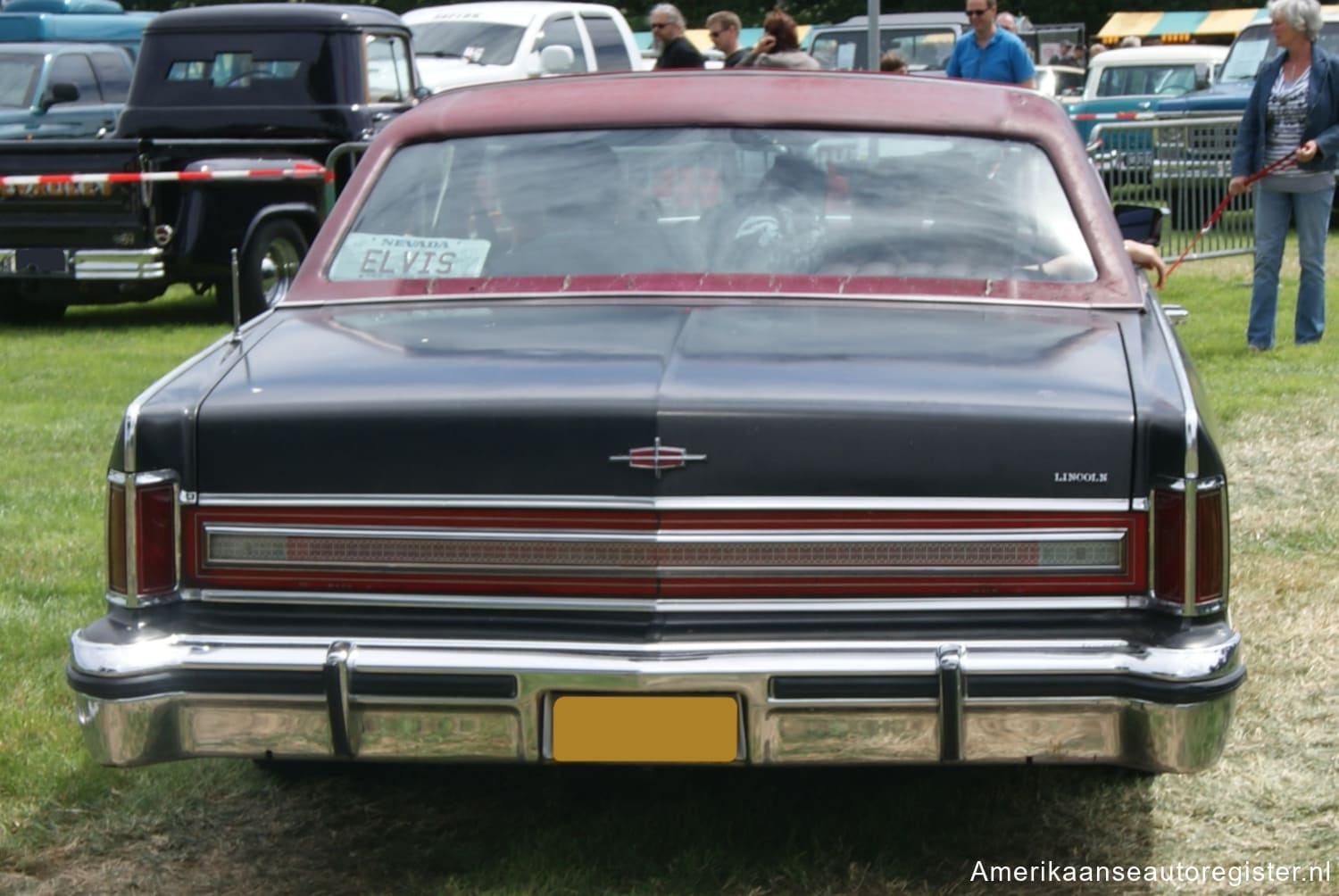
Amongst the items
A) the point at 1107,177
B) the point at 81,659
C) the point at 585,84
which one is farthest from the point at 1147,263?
the point at 1107,177

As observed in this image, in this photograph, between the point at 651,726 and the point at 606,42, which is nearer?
the point at 651,726

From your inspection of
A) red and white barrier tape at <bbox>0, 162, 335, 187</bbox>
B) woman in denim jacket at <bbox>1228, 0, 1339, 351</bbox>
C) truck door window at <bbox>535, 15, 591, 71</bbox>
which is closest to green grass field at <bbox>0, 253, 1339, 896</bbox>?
woman in denim jacket at <bbox>1228, 0, 1339, 351</bbox>

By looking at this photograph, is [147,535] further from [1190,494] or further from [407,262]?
[1190,494]

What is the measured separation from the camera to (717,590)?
3.33 metres

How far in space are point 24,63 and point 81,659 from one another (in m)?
14.5

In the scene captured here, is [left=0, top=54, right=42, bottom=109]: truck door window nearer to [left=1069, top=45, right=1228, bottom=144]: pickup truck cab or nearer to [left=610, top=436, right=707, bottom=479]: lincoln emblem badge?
[left=1069, top=45, right=1228, bottom=144]: pickup truck cab

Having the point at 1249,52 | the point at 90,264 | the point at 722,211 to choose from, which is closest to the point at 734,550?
the point at 722,211

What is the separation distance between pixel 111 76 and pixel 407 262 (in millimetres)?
14118

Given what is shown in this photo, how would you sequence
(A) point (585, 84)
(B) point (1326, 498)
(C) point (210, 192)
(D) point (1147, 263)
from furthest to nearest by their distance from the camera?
(C) point (210, 192)
(B) point (1326, 498)
(D) point (1147, 263)
(A) point (585, 84)

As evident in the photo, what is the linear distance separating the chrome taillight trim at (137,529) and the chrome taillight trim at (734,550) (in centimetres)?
33

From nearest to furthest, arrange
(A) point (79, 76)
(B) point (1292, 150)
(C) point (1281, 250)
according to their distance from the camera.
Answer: (B) point (1292, 150)
(C) point (1281, 250)
(A) point (79, 76)

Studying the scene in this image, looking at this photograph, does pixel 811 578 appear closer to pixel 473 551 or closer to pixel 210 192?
pixel 473 551

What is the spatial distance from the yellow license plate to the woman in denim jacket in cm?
738

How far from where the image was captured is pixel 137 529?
3.44 meters
